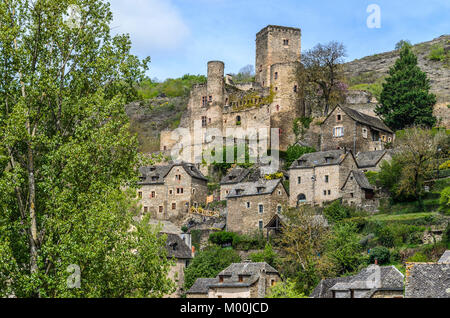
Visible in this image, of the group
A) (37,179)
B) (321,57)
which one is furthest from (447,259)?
(321,57)

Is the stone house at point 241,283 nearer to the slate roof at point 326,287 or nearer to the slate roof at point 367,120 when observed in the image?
the slate roof at point 326,287

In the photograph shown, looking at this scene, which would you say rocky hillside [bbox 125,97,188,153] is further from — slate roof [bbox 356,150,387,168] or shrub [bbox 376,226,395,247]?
shrub [bbox 376,226,395,247]

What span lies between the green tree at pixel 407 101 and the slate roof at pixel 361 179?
14883 millimetres

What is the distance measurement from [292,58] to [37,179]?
225ft

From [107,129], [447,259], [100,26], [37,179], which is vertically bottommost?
[447,259]

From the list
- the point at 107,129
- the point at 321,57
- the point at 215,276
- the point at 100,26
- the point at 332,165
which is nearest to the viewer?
the point at 107,129

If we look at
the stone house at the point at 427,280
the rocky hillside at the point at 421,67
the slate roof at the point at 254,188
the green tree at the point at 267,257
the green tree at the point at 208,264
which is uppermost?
the rocky hillside at the point at 421,67

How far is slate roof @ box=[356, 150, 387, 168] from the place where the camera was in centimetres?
6366

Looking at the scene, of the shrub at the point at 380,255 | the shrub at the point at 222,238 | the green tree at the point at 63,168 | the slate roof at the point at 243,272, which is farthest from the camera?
the shrub at the point at 222,238

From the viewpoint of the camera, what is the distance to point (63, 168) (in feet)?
63.5

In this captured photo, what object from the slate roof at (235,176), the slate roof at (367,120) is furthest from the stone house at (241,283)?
the slate roof at (367,120)

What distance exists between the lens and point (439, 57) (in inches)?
4178

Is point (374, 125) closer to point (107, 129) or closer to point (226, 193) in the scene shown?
point (226, 193)

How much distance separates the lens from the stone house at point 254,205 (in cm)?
6112
